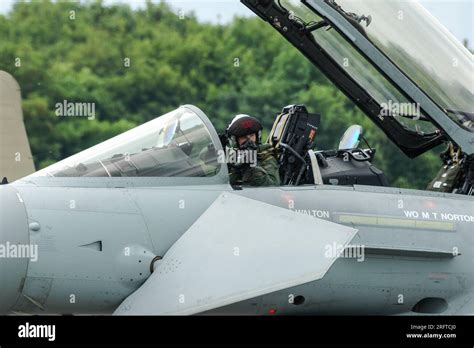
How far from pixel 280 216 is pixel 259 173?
2.86 ft

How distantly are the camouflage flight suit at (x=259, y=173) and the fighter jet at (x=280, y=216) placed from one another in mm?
207

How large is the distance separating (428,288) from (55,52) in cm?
3459

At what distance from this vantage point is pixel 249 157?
982 centimetres

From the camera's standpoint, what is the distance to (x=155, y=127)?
32.1 ft

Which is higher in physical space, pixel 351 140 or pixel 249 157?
pixel 351 140

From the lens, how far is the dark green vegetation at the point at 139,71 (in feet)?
117

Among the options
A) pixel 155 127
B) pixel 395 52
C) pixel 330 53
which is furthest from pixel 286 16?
pixel 155 127

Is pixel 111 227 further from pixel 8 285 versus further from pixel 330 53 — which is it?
pixel 330 53

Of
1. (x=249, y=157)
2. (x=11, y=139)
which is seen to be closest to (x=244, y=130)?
(x=249, y=157)

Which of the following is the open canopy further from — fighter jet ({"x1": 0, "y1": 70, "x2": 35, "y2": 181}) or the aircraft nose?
fighter jet ({"x1": 0, "y1": 70, "x2": 35, "y2": 181})

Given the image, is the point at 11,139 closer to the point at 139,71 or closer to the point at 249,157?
the point at 249,157

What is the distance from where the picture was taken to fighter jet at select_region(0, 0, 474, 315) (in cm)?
864

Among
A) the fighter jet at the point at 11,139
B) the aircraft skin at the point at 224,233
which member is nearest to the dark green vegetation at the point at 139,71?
the fighter jet at the point at 11,139

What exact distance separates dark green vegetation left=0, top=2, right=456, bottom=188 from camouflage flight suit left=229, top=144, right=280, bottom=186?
20947mm
